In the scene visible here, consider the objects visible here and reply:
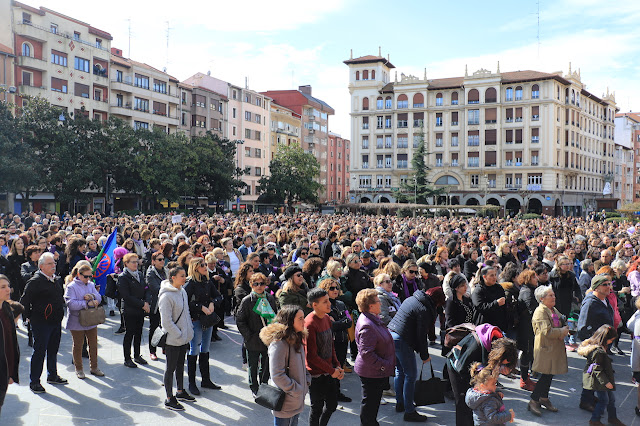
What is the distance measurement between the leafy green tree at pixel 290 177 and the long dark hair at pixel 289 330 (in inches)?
2198

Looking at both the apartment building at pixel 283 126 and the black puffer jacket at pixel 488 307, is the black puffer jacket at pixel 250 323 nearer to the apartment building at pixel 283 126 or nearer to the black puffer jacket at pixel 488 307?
the black puffer jacket at pixel 488 307

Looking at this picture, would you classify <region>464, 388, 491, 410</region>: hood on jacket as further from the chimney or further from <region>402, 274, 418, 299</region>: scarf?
the chimney

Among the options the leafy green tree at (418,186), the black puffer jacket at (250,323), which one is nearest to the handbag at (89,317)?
the black puffer jacket at (250,323)

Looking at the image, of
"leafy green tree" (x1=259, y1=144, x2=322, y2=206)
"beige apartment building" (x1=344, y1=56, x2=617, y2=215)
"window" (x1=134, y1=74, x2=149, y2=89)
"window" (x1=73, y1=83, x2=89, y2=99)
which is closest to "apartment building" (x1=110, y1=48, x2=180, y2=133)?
"window" (x1=134, y1=74, x2=149, y2=89)

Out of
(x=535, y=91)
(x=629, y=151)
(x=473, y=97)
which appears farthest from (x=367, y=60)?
(x=629, y=151)

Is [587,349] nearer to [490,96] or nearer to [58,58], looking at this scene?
[58,58]

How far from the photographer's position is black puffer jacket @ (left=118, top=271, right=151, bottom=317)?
26.3 ft

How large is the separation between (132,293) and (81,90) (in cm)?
4587

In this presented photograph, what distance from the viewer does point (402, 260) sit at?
11477 millimetres

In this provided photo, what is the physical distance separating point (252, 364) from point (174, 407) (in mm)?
1095

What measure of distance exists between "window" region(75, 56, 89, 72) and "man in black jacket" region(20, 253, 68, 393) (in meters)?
46.2

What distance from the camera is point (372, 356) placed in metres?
5.66

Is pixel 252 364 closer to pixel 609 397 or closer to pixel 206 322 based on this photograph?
pixel 206 322

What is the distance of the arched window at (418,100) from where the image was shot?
237 feet
